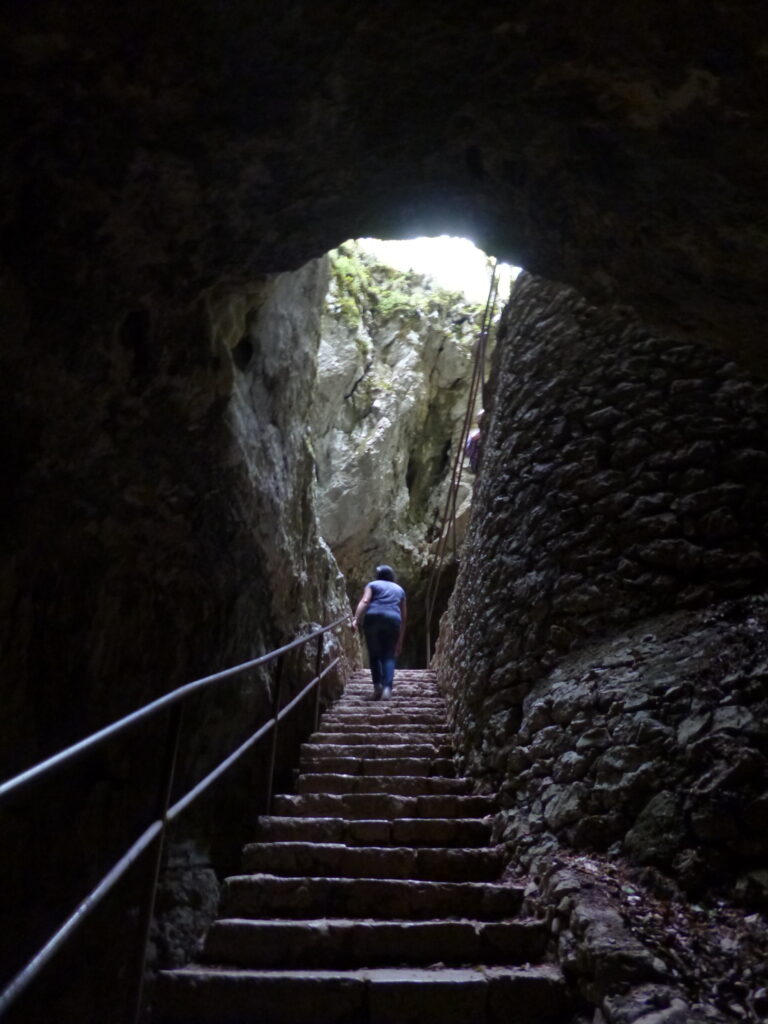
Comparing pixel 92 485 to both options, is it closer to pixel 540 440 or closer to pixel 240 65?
pixel 240 65

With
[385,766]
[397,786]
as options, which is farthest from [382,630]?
[397,786]

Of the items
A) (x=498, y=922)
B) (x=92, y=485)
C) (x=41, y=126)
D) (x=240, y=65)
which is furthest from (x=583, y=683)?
(x=41, y=126)

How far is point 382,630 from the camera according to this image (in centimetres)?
597

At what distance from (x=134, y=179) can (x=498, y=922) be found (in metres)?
3.11

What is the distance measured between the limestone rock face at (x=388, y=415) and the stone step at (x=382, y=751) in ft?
26.3

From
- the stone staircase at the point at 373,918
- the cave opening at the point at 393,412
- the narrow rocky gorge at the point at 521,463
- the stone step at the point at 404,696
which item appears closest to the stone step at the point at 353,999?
the stone staircase at the point at 373,918

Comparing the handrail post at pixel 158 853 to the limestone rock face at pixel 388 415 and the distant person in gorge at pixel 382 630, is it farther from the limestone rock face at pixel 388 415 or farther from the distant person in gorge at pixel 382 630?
the limestone rock face at pixel 388 415

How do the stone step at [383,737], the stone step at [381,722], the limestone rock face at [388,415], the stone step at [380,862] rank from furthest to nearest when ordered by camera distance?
1. the limestone rock face at [388,415]
2. the stone step at [381,722]
3. the stone step at [383,737]
4. the stone step at [380,862]

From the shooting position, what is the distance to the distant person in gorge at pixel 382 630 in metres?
5.97

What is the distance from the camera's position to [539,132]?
8.00ft

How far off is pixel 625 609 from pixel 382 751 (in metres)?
1.83

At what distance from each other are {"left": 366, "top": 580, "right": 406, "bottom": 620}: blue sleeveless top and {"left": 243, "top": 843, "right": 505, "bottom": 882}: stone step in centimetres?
306

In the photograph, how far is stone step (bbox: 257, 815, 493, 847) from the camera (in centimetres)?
328

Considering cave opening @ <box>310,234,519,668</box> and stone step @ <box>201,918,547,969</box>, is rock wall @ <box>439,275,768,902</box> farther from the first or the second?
cave opening @ <box>310,234,519,668</box>
